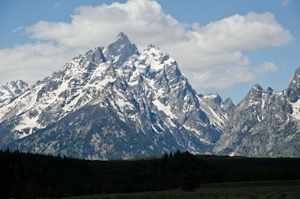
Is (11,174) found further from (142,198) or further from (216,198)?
(216,198)

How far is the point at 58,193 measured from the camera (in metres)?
181

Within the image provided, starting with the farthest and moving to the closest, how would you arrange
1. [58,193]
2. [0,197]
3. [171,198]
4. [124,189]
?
[124,189]
[58,193]
[0,197]
[171,198]

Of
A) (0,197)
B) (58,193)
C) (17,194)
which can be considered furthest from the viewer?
(58,193)

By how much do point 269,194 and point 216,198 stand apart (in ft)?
44.6

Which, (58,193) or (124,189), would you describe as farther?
(124,189)

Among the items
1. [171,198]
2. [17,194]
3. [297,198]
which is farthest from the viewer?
[17,194]

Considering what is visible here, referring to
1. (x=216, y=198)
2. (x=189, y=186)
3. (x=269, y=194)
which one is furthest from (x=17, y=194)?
(x=269, y=194)

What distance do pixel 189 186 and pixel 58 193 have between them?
2764 inches

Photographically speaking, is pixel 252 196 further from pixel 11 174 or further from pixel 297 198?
pixel 11 174

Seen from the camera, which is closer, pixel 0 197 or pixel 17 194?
pixel 0 197

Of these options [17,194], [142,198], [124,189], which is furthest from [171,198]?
[124,189]

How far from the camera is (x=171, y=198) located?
108375 mm

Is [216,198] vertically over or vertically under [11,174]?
under

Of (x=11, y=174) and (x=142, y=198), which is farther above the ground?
(x=11, y=174)
